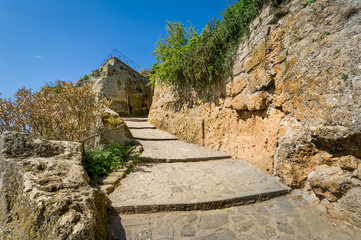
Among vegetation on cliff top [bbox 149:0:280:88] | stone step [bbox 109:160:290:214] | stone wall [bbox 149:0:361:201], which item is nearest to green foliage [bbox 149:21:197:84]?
vegetation on cliff top [bbox 149:0:280:88]

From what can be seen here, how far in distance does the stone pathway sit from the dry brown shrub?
1822 millimetres

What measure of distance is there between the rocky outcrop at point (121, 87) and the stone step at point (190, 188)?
8063 millimetres

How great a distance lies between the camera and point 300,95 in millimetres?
2662

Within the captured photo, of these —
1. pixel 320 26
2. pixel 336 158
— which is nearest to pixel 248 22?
pixel 320 26

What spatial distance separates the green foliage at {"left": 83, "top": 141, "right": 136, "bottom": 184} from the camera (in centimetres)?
295

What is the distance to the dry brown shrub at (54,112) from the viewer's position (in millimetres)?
3119

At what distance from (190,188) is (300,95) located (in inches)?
98.1

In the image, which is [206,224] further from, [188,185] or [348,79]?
[348,79]

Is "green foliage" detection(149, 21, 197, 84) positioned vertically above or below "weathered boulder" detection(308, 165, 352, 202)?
above

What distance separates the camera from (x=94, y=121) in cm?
404

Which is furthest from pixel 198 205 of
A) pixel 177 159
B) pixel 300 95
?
pixel 300 95

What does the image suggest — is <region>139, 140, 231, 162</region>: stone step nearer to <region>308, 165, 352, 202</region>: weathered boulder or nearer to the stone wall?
the stone wall

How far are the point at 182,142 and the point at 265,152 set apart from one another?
3023 mm

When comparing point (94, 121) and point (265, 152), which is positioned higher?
point (94, 121)
